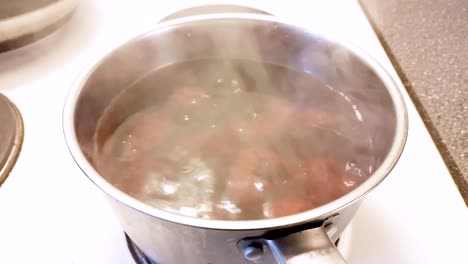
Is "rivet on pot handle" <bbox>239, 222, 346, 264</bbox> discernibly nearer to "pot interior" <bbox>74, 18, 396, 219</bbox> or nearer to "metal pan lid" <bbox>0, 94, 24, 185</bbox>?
"pot interior" <bbox>74, 18, 396, 219</bbox>

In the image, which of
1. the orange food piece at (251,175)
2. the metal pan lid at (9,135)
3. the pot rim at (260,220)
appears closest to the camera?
the pot rim at (260,220)

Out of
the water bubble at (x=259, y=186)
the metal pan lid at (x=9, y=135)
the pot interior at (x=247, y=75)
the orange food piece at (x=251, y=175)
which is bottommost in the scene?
the metal pan lid at (x=9, y=135)

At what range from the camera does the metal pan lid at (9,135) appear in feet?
2.24

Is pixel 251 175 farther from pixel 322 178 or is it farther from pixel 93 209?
pixel 93 209

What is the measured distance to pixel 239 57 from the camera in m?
0.75

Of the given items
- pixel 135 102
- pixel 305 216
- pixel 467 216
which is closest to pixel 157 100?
pixel 135 102

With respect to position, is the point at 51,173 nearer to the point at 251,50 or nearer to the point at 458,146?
the point at 251,50

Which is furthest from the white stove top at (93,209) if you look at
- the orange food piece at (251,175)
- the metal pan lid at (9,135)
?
the orange food piece at (251,175)

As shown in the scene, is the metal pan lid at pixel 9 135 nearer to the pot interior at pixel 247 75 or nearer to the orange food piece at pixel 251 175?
the pot interior at pixel 247 75

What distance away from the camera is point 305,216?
0.40 m

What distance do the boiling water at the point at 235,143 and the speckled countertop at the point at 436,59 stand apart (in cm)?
22

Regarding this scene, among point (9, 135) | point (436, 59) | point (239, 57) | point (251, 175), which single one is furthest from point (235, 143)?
point (436, 59)

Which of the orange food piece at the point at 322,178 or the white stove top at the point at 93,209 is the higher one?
the orange food piece at the point at 322,178

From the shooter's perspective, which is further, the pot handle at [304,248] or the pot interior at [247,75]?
the pot interior at [247,75]
